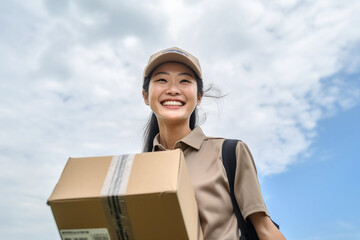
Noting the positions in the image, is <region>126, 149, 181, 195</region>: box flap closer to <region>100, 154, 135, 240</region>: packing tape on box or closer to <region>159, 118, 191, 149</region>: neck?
<region>100, 154, 135, 240</region>: packing tape on box

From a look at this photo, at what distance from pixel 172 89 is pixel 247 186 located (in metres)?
0.76

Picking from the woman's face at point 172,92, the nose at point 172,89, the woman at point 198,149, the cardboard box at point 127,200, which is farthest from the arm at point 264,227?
the nose at point 172,89

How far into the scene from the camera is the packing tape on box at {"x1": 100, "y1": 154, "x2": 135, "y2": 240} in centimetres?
129

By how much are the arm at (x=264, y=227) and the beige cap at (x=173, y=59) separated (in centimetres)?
99

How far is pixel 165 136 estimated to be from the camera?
2.25m

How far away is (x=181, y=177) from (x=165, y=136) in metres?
0.91

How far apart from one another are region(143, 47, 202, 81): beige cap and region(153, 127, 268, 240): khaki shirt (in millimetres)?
561

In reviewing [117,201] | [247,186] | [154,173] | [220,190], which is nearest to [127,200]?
[117,201]

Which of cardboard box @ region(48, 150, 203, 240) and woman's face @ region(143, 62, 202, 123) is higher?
woman's face @ region(143, 62, 202, 123)

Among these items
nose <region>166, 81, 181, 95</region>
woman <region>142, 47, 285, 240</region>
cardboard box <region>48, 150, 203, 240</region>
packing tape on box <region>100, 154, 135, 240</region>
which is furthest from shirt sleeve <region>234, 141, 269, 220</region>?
packing tape on box <region>100, 154, 135, 240</region>

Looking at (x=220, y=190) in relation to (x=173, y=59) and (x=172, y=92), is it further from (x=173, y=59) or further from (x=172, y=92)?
(x=173, y=59)

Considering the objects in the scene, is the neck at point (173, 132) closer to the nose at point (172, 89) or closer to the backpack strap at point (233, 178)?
the nose at point (172, 89)

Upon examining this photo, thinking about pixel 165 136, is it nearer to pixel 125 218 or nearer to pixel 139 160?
pixel 139 160

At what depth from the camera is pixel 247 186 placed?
1.79m
